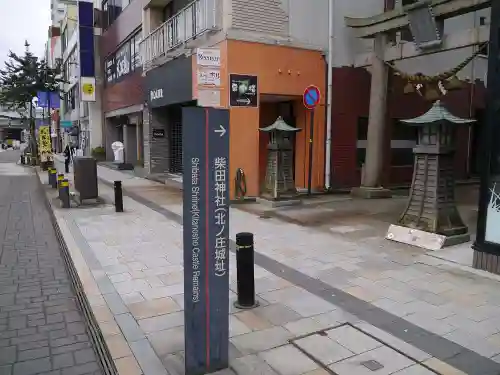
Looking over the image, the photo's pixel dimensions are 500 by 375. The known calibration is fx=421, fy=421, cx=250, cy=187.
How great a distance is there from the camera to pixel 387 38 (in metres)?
12.3

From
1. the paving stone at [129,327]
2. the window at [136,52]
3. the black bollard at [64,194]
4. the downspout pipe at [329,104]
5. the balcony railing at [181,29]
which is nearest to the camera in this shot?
the paving stone at [129,327]

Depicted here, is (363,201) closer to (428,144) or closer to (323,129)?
(323,129)

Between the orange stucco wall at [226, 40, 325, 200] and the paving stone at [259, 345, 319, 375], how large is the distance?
27.4 feet

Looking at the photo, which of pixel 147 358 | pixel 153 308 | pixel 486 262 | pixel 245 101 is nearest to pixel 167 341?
pixel 147 358

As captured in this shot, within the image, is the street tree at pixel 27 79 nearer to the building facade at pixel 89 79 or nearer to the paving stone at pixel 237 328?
the building facade at pixel 89 79

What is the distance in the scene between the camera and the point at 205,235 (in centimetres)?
327

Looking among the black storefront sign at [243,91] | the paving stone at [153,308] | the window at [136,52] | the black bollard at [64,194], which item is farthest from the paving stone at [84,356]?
the window at [136,52]

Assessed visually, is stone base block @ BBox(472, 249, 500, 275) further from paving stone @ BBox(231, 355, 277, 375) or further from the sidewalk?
paving stone @ BBox(231, 355, 277, 375)

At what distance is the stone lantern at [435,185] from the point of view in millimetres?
7172

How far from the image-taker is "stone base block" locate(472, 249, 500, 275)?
5.77 metres

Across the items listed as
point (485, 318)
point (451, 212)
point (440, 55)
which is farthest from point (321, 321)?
point (440, 55)

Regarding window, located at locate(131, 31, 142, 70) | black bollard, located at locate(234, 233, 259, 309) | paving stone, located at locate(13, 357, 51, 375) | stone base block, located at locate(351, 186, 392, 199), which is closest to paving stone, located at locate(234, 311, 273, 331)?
black bollard, located at locate(234, 233, 259, 309)

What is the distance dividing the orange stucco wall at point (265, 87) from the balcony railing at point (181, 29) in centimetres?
100

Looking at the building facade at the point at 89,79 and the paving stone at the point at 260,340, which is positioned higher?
the building facade at the point at 89,79
